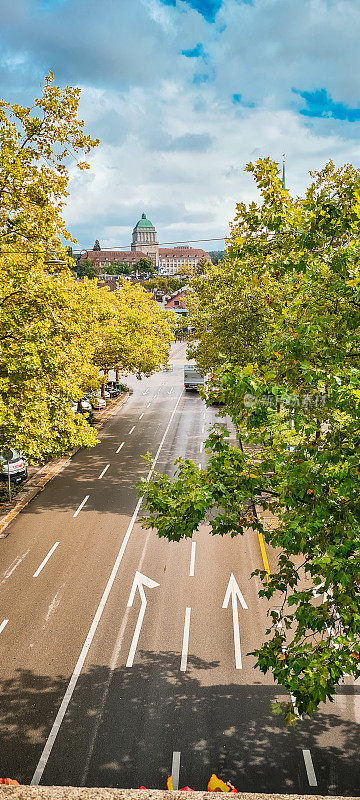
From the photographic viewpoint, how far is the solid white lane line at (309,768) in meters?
9.25

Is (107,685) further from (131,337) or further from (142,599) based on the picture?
(131,337)

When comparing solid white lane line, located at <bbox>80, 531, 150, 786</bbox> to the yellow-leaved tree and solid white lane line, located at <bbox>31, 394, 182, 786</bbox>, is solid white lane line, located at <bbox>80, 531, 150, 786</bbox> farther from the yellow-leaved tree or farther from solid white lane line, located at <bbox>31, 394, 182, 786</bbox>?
the yellow-leaved tree

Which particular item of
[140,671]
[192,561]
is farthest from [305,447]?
[192,561]

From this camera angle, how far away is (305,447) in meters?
7.88

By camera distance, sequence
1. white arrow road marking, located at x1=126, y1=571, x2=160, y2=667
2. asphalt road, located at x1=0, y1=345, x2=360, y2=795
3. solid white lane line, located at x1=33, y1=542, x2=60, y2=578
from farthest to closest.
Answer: solid white lane line, located at x1=33, y1=542, x2=60, y2=578 → white arrow road marking, located at x1=126, y1=571, x2=160, y2=667 → asphalt road, located at x1=0, y1=345, x2=360, y2=795

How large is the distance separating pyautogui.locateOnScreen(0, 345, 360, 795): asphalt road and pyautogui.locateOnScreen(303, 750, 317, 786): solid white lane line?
0.09 feet

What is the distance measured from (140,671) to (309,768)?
168 inches

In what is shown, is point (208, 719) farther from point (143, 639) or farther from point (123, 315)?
point (123, 315)

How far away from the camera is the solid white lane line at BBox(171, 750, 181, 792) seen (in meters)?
9.30

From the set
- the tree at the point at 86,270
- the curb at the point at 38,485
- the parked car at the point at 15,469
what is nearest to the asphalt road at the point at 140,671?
the curb at the point at 38,485

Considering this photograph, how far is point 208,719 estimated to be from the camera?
427 inches

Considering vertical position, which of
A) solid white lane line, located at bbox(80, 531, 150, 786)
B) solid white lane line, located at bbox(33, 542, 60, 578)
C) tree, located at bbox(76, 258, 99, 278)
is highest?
tree, located at bbox(76, 258, 99, 278)

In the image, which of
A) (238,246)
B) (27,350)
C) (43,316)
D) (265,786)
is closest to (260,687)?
(265,786)

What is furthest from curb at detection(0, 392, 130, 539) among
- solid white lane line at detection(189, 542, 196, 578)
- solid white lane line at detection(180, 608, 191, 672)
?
solid white lane line at detection(180, 608, 191, 672)
